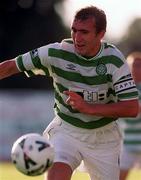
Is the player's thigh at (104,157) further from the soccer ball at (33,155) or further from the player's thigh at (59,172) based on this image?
the soccer ball at (33,155)

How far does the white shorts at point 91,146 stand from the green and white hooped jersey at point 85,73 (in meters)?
0.10

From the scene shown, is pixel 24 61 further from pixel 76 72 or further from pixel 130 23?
pixel 130 23

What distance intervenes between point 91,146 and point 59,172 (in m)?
0.65

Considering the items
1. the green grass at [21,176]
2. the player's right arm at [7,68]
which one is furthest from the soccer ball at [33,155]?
the green grass at [21,176]

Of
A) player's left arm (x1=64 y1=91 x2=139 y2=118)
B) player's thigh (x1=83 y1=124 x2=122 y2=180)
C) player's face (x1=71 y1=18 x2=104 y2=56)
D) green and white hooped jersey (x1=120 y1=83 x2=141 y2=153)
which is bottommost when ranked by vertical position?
green and white hooped jersey (x1=120 y1=83 x2=141 y2=153)

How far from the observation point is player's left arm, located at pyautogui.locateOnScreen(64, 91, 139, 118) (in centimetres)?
→ 932

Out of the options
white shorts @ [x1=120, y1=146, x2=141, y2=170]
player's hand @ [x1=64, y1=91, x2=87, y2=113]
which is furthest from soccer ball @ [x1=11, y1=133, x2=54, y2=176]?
white shorts @ [x1=120, y1=146, x2=141, y2=170]

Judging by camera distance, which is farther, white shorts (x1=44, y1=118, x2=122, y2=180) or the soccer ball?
white shorts (x1=44, y1=118, x2=122, y2=180)

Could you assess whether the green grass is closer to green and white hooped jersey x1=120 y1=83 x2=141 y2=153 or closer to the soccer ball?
green and white hooped jersey x1=120 y1=83 x2=141 y2=153

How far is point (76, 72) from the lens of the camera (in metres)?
9.79

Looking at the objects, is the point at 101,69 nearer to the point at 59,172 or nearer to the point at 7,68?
the point at 7,68

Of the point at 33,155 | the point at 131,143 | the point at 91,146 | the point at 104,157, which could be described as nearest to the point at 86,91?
the point at 91,146

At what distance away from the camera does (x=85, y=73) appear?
385 inches

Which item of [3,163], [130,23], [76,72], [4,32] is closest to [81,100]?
[76,72]
